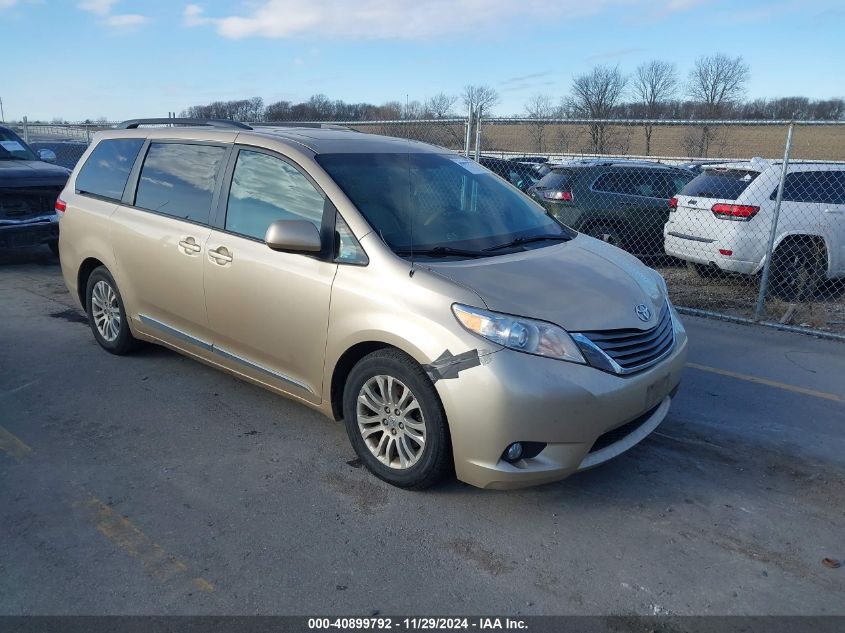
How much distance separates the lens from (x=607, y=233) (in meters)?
10.6

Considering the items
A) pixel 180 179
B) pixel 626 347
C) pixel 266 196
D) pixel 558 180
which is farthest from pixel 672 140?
pixel 626 347

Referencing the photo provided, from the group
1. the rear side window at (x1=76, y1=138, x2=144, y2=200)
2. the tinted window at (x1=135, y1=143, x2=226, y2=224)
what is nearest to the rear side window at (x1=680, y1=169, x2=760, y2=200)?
the tinted window at (x1=135, y1=143, x2=226, y2=224)

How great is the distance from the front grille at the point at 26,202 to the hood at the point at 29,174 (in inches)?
3.0

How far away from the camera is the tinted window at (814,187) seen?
325 inches

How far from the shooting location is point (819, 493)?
3762 mm

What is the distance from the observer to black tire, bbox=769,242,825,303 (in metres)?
8.23

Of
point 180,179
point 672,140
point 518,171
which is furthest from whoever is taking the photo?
point 672,140

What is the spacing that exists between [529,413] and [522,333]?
38cm

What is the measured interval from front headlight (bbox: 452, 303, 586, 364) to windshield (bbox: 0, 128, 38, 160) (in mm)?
9849

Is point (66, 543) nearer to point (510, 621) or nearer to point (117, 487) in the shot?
point (117, 487)

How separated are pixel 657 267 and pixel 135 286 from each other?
8.17 metres

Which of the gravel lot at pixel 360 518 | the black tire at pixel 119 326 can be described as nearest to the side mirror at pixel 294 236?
the gravel lot at pixel 360 518

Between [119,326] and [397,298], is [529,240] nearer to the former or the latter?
[397,298]

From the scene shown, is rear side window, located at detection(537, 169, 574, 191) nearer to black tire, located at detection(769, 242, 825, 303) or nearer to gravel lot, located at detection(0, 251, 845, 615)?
black tire, located at detection(769, 242, 825, 303)
